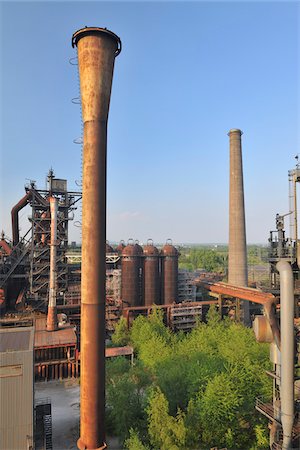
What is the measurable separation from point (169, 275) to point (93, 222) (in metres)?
22.2

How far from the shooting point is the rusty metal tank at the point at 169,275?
33.8 metres

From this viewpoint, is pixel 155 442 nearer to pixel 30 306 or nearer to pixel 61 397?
pixel 61 397

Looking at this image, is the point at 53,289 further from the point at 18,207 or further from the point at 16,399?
the point at 16,399

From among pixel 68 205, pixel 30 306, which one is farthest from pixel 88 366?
pixel 68 205

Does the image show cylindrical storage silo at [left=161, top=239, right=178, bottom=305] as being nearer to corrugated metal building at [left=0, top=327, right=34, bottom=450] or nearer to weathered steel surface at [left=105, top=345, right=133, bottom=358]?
weathered steel surface at [left=105, top=345, right=133, bottom=358]

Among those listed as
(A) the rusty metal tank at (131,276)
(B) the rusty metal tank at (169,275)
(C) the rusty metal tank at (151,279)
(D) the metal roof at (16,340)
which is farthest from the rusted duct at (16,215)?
(D) the metal roof at (16,340)

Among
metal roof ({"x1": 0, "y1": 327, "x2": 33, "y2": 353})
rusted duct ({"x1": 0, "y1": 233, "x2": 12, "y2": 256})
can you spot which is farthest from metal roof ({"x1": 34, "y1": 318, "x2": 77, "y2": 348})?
rusted duct ({"x1": 0, "y1": 233, "x2": 12, "y2": 256})

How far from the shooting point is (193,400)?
48.4 ft

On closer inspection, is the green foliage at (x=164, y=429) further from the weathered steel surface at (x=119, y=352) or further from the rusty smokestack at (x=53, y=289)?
the rusty smokestack at (x=53, y=289)

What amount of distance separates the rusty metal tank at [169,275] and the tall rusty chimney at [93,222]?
69.7ft

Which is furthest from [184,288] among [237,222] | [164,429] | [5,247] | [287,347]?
[287,347]

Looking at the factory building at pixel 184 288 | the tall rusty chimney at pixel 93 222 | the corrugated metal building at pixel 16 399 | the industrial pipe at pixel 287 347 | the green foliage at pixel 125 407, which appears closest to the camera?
the industrial pipe at pixel 287 347

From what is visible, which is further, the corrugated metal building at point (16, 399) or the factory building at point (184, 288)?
the factory building at point (184, 288)

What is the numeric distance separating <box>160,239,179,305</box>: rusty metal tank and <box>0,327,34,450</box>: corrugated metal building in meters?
22.2
